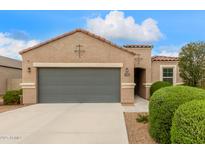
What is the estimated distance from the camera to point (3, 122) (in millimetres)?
8891

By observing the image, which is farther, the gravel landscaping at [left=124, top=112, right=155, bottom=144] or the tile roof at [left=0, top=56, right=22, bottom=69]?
the tile roof at [left=0, top=56, right=22, bottom=69]

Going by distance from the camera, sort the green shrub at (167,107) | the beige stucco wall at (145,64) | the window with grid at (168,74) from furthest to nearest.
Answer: the window with grid at (168,74)
the beige stucco wall at (145,64)
the green shrub at (167,107)

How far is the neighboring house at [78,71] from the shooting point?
15.2m

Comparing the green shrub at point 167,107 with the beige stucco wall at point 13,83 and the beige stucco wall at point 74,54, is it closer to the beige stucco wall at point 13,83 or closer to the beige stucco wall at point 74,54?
the beige stucco wall at point 74,54

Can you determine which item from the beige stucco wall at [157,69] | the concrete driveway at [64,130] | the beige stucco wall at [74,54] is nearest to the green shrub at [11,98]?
the beige stucco wall at [74,54]

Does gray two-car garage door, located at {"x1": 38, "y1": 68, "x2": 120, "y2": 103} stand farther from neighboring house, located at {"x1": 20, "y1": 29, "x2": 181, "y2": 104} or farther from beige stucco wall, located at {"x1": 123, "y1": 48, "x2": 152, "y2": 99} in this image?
beige stucco wall, located at {"x1": 123, "y1": 48, "x2": 152, "y2": 99}

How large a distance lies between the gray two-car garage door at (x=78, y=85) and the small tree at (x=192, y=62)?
17.3 feet

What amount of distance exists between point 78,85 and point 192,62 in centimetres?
870

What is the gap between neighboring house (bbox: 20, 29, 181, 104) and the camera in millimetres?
15242

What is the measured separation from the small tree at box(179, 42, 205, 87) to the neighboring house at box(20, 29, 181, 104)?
414 centimetres

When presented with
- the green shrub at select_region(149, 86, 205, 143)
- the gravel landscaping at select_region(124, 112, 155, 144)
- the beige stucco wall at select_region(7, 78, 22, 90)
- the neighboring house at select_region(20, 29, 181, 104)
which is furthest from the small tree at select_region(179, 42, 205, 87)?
the beige stucco wall at select_region(7, 78, 22, 90)

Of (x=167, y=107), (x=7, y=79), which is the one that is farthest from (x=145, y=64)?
(x=7, y=79)

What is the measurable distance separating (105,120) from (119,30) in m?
11.1
